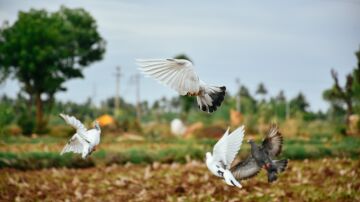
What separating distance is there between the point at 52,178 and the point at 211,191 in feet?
7.08

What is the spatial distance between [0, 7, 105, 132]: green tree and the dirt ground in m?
16.8

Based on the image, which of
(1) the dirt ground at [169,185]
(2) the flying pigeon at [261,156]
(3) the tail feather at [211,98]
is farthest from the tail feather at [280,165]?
(1) the dirt ground at [169,185]

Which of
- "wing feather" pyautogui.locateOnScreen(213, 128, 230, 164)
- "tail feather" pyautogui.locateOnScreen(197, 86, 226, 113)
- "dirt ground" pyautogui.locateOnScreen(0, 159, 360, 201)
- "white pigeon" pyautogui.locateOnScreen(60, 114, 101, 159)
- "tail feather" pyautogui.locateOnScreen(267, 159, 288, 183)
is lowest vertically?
"dirt ground" pyautogui.locateOnScreen(0, 159, 360, 201)

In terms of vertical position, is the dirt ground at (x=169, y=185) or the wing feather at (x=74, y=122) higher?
the wing feather at (x=74, y=122)

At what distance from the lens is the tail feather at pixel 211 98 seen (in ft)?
8.57

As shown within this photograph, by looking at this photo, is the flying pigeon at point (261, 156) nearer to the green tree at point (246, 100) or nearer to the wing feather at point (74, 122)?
the wing feather at point (74, 122)

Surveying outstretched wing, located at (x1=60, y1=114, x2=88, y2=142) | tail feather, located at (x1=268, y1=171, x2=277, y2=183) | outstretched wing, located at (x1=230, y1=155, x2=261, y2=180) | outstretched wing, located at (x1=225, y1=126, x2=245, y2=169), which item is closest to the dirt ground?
outstretched wing, located at (x1=230, y1=155, x2=261, y2=180)

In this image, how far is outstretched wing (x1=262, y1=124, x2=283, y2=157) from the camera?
3129 millimetres

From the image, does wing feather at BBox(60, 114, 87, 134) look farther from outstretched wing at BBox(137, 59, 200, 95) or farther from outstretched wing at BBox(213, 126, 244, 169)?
outstretched wing at BBox(213, 126, 244, 169)

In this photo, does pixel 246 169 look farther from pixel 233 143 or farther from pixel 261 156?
pixel 233 143

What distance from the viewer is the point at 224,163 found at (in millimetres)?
2719

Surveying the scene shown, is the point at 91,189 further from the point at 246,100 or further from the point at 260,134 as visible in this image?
the point at 246,100

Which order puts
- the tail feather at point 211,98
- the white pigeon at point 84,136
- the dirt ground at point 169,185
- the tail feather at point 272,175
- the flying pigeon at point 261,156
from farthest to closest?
the dirt ground at point 169,185, the flying pigeon at point 261,156, the tail feather at point 272,175, the tail feather at point 211,98, the white pigeon at point 84,136

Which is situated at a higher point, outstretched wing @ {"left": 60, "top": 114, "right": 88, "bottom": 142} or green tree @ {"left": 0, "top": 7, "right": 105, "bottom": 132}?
green tree @ {"left": 0, "top": 7, "right": 105, "bottom": 132}
